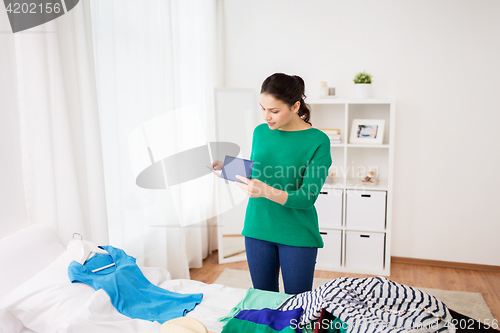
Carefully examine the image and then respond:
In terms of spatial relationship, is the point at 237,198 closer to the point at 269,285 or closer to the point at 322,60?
the point at 322,60

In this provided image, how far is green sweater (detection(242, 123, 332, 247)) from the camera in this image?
1539mm

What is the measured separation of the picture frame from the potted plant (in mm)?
249

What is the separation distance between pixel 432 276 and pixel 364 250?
61 centimetres

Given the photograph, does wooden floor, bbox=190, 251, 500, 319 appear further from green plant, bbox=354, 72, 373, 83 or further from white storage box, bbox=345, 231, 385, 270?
green plant, bbox=354, 72, 373, 83

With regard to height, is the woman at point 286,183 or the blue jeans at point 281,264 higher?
the woman at point 286,183

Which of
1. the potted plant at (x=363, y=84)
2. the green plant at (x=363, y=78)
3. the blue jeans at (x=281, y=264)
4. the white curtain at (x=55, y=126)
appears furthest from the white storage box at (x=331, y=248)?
the white curtain at (x=55, y=126)

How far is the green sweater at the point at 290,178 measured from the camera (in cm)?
154

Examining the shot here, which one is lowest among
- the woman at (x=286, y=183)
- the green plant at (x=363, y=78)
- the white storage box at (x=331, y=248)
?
the white storage box at (x=331, y=248)

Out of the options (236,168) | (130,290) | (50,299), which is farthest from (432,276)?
(50,299)

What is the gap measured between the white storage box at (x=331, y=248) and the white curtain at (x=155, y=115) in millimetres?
1125

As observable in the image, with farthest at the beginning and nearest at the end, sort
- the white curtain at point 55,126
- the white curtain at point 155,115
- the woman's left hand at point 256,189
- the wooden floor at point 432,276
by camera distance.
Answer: the wooden floor at point 432,276, the white curtain at point 155,115, the white curtain at point 55,126, the woman's left hand at point 256,189

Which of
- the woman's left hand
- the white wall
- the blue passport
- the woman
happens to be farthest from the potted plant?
the woman's left hand

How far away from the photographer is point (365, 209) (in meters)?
3.20

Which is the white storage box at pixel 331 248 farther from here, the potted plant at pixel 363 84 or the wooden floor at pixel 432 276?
the potted plant at pixel 363 84
